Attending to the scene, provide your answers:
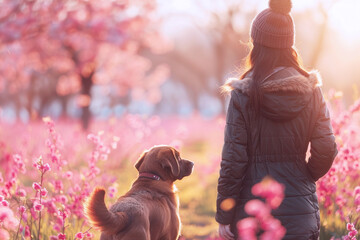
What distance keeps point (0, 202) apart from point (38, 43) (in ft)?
46.7

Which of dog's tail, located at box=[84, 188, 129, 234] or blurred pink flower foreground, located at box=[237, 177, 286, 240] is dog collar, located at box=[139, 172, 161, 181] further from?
blurred pink flower foreground, located at box=[237, 177, 286, 240]

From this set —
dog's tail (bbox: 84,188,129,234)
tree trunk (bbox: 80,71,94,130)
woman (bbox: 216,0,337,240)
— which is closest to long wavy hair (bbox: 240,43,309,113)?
woman (bbox: 216,0,337,240)

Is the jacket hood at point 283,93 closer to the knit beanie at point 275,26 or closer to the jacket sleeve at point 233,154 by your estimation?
the jacket sleeve at point 233,154

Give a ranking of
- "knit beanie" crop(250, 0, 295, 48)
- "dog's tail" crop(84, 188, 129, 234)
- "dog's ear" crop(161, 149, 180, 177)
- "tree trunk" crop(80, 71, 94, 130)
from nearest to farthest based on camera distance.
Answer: "dog's tail" crop(84, 188, 129, 234) < "knit beanie" crop(250, 0, 295, 48) < "dog's ear" crop(161, 149, 180, 177) < "tree trunk" crop(80, 71, 94, 130)

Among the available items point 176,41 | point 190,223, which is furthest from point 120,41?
point 176,41

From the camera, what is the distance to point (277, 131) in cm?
300

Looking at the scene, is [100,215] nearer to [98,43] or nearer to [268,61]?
[268,61]

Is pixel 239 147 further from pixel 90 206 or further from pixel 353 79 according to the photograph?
pixel 353 79

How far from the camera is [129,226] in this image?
303 centimetres

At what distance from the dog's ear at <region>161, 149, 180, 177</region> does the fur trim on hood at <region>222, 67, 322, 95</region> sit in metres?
0.82

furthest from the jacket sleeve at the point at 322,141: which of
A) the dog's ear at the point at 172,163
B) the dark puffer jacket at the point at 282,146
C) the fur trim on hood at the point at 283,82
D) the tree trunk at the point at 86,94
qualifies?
the tree trunk at the point at 86,94

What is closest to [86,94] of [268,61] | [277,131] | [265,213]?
[268,61]

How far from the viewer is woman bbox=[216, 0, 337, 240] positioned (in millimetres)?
2932

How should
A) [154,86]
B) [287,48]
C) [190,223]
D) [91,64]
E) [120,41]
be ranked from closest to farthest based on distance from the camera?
[287,48] < [190,223] < [120,41] < [91,64] < [154,86]
